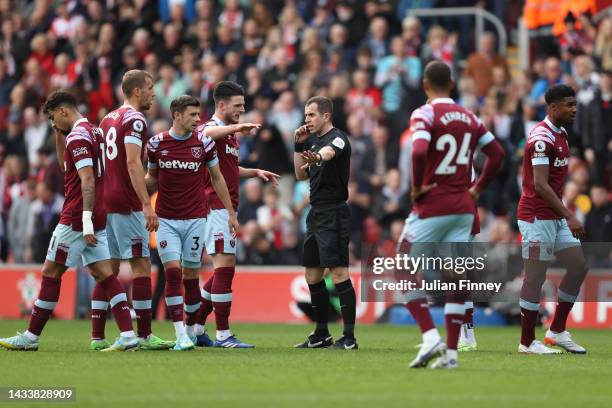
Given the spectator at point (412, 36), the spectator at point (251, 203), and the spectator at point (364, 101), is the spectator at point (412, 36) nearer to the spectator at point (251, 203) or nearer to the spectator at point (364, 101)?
the spectator at point (364, 101)

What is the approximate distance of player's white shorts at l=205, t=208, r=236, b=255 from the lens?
13398mm

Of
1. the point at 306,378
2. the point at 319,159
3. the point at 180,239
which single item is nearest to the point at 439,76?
the point at 319,159

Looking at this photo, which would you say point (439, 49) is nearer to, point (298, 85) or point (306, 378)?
point (298, 85)

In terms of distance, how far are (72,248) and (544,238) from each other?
4.65m

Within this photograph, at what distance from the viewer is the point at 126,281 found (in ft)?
73.8

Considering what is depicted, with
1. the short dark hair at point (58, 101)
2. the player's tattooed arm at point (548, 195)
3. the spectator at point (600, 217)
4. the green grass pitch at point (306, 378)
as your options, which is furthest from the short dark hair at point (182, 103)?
the spectator at point (600, 217)

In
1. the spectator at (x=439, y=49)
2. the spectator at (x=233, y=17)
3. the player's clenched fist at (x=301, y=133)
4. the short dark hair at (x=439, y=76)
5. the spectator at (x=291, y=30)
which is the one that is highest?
the spectator at (x=233, y=17)

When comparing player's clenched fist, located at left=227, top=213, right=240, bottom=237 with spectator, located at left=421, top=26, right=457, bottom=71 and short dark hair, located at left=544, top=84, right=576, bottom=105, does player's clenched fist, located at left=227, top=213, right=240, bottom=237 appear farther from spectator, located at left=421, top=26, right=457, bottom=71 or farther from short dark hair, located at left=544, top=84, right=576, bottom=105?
spectator, located at left=421, top=26, right=457, bottom=71

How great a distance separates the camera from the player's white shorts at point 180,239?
1298 centimetres

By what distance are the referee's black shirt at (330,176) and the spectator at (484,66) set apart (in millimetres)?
9220

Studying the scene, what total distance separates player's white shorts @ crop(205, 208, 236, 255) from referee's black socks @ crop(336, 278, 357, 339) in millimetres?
1211

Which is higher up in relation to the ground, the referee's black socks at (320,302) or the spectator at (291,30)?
the spectator at (291,30)

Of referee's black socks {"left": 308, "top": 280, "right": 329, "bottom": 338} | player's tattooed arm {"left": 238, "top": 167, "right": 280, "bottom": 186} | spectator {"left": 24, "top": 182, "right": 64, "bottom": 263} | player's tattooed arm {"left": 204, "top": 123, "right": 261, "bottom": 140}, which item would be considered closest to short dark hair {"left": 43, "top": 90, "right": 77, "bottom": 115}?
player's tattooed arm {"left": 204, "top": 123, "right": 261, "bottom": 140}

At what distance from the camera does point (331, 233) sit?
1354 centimetres
